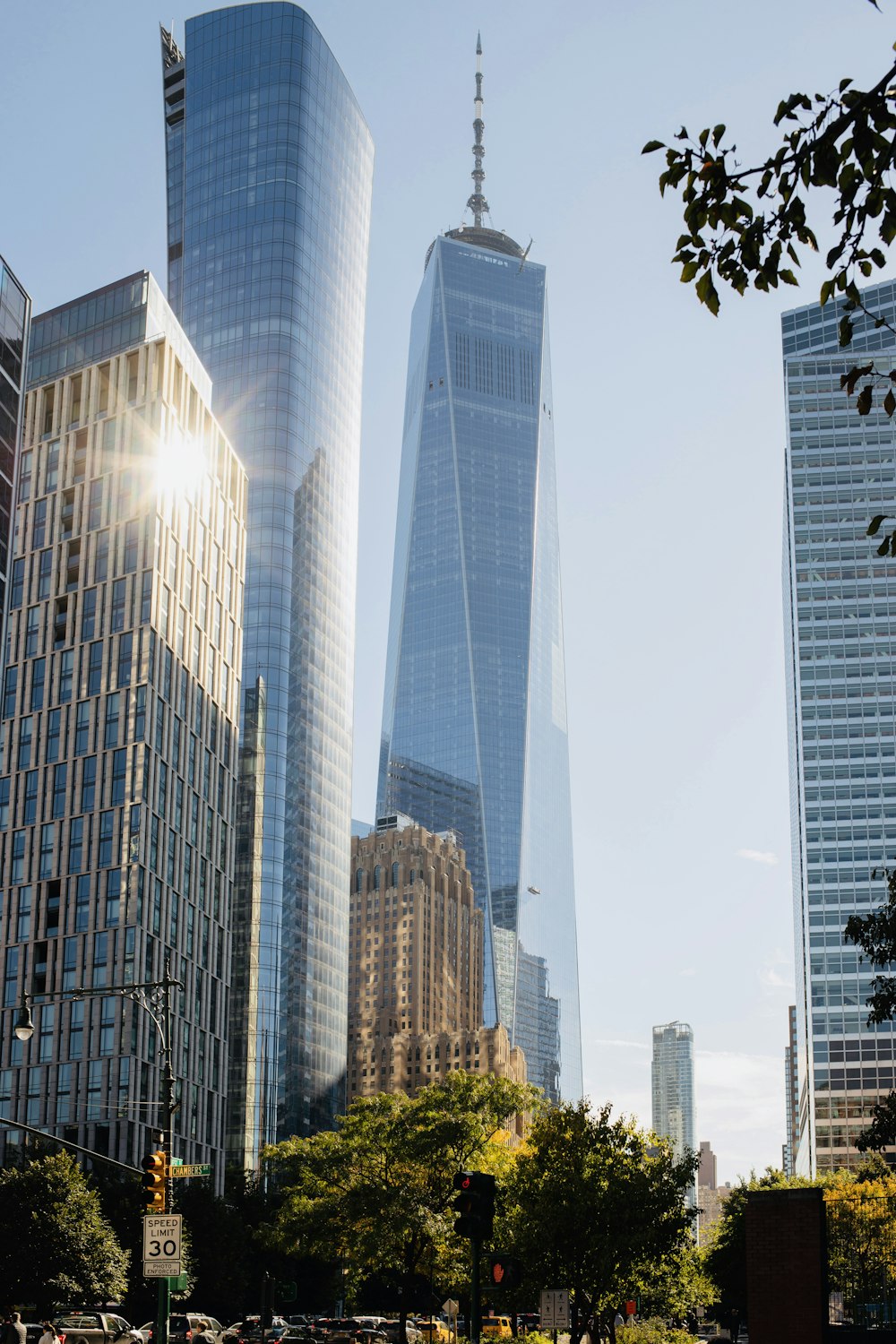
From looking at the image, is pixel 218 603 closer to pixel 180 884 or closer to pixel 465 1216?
pixel 180 884

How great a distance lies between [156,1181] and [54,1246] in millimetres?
44731

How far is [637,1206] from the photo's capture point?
51.9 m

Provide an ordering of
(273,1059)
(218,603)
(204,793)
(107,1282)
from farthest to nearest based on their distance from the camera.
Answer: (273,1059), (218,603), (204,793), (107,1282)

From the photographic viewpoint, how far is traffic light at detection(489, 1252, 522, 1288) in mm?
23491

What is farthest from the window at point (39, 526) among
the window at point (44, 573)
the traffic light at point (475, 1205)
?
the traffic light at point (475, 1205)

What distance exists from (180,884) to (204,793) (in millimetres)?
10333

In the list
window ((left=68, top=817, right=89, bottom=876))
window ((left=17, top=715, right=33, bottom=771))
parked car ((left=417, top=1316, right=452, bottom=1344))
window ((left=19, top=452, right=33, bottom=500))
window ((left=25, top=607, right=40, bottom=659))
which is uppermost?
window ((left=19, top=452, right=33, bottom=500))

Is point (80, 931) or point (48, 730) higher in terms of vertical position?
point (48, 730)

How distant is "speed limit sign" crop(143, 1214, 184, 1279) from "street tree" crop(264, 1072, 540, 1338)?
31473mm

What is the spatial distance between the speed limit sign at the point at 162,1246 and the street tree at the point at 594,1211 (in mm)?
15646

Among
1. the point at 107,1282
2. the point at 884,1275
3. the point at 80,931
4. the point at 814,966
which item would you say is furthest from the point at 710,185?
the point at 814,966

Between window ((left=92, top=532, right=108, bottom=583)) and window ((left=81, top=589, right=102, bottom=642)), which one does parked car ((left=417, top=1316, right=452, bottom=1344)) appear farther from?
window ((left=92, top=532, right=108, bottom=583))

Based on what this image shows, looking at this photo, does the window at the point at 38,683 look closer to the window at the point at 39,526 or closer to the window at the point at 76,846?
the window at the point at 39,526

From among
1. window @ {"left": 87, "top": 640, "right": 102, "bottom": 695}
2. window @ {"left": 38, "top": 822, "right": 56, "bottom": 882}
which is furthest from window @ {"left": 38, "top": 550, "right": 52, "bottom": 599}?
window @ {"left": 38, "top": 822, "right": 56, "bottom": 882}
